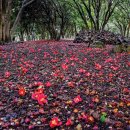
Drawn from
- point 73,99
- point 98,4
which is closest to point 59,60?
point 73,99

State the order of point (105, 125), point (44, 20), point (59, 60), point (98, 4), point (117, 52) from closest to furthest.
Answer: point (105, 125) < point (59, 60) < point (117, 52) < point (98, 4) < point (44, 20)

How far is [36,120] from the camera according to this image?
3674mm

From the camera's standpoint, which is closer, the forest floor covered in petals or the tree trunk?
the forest floor covered in petals

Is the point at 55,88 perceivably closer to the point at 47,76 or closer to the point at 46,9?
the point at 47,76

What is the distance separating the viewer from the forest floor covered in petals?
361cm

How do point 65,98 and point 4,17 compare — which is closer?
point 65,98

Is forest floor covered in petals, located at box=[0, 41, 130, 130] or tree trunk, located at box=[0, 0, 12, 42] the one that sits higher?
tree trunk, located at box=[0, 0, 12, 42]

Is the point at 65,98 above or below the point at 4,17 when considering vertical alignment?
below

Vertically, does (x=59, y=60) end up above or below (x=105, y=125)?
above

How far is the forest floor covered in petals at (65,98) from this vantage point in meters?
3.61

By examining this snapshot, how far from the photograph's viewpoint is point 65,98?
4.48 meters

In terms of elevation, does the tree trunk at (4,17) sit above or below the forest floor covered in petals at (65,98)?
above

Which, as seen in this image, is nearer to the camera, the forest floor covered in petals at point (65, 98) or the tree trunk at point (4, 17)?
the forest floor covered in petals at point (65, 98)

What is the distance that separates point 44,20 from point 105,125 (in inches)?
806
